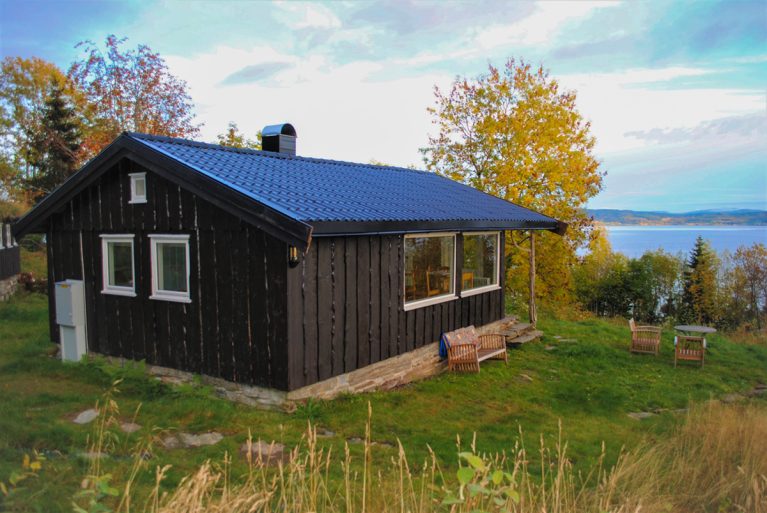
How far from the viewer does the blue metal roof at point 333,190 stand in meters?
6.86

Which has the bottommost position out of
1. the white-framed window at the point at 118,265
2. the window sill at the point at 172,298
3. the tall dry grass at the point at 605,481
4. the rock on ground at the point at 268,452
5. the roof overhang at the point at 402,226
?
the rock on ground at the point at 268,452

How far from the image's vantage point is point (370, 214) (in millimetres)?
7414

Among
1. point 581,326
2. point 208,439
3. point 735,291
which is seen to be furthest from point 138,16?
point 735,291

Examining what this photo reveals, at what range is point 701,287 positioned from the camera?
28094 millimetres

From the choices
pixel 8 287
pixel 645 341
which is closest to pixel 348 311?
pixel 645 341

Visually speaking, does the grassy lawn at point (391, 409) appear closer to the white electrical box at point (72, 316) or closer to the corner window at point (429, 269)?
the white electrical box at point (72, 316)

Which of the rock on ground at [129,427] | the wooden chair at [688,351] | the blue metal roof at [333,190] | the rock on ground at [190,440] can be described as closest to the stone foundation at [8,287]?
the blue metal roof at [333,190]

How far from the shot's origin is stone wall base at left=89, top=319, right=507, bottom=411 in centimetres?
680

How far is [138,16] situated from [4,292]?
13895 mm

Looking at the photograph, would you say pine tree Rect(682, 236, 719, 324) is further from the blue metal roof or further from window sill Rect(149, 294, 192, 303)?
window sill Rect(149, 294, 192, 303)

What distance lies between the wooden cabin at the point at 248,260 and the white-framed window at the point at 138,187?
0.8 inches

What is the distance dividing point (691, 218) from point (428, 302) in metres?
40.8

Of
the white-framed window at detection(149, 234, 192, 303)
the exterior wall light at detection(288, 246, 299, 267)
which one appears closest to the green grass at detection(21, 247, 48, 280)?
the white-framed window at detection(149, 234, 192, 303)

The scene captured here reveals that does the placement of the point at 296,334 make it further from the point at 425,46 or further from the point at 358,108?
the point at 358,108
